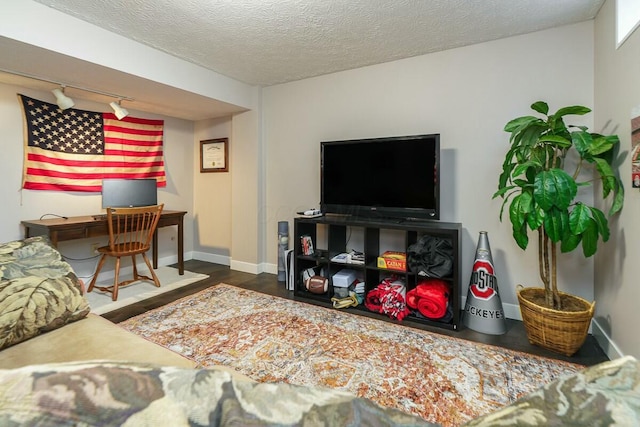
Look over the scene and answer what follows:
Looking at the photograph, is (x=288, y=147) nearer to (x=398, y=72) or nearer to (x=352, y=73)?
(x=352, y=73)

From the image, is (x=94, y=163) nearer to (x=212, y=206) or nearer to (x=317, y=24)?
(x=212, y=206)

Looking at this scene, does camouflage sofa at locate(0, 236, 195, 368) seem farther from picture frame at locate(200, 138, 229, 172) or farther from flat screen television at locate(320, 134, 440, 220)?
picture frame at locate(200, 138, 229, 172)

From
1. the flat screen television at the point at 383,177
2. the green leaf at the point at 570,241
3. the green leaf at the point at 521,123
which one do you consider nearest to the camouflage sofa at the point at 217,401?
the green leaf at the point at 570,241

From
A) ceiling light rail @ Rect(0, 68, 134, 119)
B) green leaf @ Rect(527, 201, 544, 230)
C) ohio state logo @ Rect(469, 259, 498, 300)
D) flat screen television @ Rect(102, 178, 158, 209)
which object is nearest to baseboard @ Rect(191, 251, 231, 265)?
flat screen television @ Rect(102, 178, 158, 209)

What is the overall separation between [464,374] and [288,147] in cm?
279

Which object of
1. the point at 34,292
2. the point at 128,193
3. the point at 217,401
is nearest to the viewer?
the point at 217,401

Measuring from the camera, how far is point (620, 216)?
181cm

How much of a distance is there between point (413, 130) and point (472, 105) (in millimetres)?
518

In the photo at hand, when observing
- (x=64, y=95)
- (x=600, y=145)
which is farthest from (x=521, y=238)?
(x=64, y=95)

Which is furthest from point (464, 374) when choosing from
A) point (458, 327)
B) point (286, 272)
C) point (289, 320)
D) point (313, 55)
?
point (313, 55)

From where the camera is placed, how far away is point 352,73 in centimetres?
314

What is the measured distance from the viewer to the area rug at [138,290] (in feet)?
9.18

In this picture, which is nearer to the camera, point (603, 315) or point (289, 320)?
point (603, 315)

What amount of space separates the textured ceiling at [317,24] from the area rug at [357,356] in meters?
2.27
